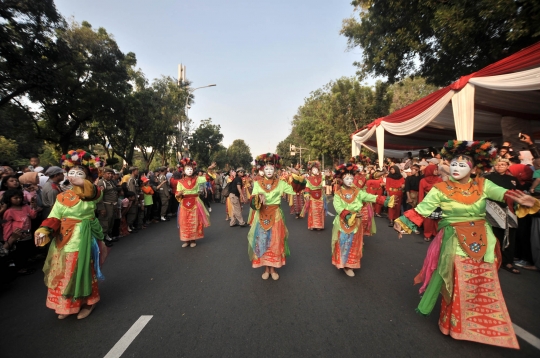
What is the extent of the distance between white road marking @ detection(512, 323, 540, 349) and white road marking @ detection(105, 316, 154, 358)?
392 centimetres

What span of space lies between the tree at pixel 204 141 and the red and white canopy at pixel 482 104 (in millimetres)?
29259

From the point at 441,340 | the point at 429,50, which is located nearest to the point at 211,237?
the point at 441,340

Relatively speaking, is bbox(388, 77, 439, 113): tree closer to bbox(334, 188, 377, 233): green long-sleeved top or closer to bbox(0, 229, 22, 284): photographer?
bbox(334, 188, 377, 233): green long-sleeved top

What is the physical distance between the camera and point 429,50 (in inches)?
386

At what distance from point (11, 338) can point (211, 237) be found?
4.58m

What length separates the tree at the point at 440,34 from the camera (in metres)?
6.45

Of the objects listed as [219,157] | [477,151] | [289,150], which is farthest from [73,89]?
[289,150]

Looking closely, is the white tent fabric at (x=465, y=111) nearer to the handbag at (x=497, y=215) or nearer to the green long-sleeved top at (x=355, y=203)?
the handbag at (x=497, y=215)

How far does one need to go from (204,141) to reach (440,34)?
113ft

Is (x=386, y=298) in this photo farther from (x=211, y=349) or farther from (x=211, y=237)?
(x=211, y=237)

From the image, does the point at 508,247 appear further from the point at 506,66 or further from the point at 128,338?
the point at 128,338

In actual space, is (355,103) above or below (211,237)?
above

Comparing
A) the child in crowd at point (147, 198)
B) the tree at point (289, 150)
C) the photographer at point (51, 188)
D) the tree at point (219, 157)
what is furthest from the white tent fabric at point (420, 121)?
the tree at point (289, 150)

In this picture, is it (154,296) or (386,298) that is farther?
(154,296)
